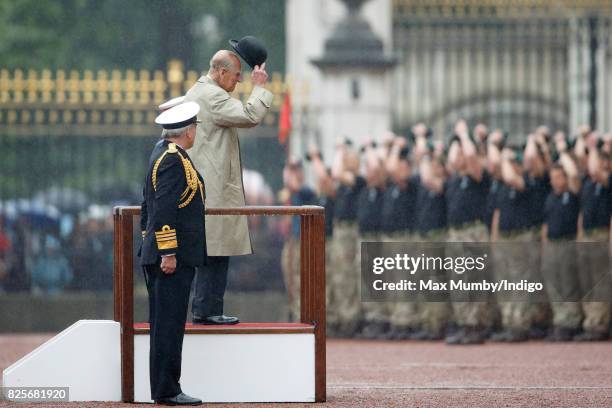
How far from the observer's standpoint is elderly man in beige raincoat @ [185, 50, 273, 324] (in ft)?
32.5

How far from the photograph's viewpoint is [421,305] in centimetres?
1602

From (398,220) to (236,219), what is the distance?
6266mm

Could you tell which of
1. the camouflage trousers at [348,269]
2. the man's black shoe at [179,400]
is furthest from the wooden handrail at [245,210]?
the camouflage trousers at [348,269]

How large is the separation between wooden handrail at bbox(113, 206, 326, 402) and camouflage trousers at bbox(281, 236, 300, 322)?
6.35m

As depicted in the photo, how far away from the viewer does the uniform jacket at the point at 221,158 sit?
388 inches

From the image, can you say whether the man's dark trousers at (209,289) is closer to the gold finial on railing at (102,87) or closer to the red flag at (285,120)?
the red flag at (285,120)

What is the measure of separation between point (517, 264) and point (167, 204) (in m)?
7.04

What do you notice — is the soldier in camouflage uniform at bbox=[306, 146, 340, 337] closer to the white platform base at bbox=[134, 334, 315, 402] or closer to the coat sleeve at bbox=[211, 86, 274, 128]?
the coat sleeve at bbox=[211, 86, 274, 128]

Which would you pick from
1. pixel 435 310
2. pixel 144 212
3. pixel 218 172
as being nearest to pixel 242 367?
pixel 144 212

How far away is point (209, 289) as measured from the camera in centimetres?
995

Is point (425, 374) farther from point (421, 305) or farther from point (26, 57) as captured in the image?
point (26, 57)

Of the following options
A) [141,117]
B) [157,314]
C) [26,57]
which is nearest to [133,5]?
[26,57]

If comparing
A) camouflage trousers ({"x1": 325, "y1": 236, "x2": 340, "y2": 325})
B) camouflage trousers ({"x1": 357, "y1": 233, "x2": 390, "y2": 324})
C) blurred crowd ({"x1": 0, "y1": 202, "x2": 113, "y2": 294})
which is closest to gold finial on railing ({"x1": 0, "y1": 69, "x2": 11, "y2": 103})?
blurred crowd ({"x1": 0, "y1": 202, "x2": 113, "y2": 294})

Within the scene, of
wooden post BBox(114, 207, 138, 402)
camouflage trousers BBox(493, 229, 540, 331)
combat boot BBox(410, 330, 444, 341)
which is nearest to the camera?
wooden post BBox(114, 207, 138, 402)
